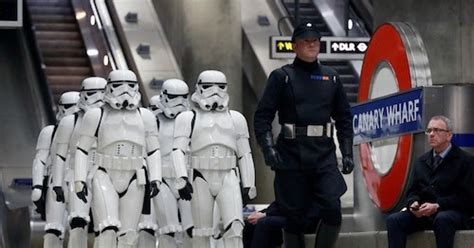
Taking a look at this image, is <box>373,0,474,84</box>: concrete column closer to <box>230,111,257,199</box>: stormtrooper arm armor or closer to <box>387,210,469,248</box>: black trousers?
<box>230,111,257,199</box>: stormtrooper arm armor

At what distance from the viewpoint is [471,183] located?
422 inches

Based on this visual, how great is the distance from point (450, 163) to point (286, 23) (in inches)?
521

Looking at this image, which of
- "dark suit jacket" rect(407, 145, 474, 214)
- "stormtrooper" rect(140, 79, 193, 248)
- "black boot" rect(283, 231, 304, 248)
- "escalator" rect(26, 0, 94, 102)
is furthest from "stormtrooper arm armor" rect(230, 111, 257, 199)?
"escalator" rect(26, 0, 94, 102)

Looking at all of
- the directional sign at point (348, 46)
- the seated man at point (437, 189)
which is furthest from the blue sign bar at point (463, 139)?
the directional sign at point (348, 46)

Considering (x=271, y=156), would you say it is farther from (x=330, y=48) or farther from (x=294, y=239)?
(x=330, y=48)

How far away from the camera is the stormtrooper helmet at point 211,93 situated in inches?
502

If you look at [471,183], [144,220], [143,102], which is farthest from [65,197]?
[143,102]

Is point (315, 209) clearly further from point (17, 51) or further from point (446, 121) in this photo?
point (17, 51)

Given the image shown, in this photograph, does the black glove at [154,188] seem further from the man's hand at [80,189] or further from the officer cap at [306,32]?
the officer cap at [306,32]

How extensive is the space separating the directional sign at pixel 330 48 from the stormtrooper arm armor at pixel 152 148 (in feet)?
20.7

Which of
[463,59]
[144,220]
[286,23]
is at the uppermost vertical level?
[286,23]

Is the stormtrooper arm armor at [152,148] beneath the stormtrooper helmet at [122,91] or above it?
beneath

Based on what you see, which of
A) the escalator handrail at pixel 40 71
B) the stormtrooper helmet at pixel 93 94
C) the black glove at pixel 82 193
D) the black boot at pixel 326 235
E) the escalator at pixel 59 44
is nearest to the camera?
the black boot at pixel 326 235

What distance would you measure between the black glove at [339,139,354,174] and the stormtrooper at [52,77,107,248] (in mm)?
3044
